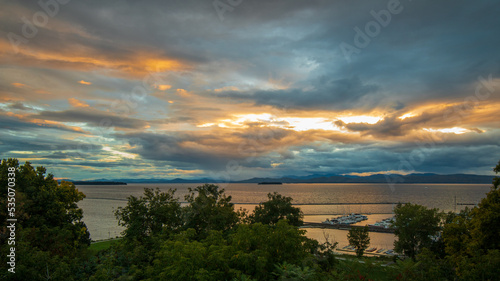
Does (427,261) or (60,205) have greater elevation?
(60,205)

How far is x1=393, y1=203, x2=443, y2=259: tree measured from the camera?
38.8m

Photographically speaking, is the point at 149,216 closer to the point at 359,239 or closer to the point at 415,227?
the point at 415,227

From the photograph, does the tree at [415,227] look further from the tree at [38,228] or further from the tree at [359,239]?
the tree at [38,228]

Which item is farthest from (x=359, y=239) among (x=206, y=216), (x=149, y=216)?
(x=149, y=216)

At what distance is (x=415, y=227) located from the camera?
3909cm

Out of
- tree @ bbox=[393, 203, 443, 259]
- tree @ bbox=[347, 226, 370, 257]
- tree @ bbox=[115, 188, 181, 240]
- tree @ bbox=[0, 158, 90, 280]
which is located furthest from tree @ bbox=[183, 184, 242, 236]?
tree @ bbox=[347, 226, 370, 257]

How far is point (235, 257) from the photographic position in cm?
1261

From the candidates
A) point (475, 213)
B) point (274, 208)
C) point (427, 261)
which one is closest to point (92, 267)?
point (427, 261)

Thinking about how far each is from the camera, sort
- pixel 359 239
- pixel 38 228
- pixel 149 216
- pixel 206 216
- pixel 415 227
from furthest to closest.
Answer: pixel 359 239, pixel 415 227, pixel 206 216, pixel 149 216, pixel 38 228

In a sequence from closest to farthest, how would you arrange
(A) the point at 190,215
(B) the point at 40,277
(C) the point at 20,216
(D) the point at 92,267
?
(B) the point at 40,277 < (D) the point at 92,267 < (C) the point at 20,216 < (A) the point at 190,215

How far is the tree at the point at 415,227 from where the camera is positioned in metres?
38.8

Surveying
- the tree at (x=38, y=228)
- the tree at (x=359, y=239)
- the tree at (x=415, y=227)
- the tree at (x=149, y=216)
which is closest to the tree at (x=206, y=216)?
the tree at (x=149, y=216)

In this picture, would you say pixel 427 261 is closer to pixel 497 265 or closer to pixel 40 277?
pixel 497 265

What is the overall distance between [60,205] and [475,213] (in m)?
31.7
